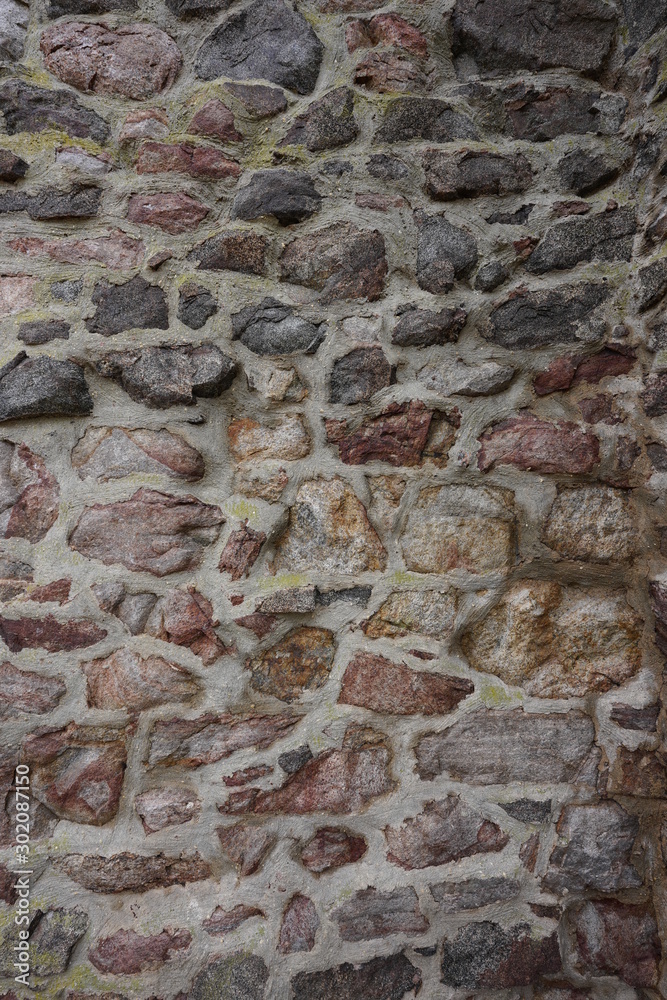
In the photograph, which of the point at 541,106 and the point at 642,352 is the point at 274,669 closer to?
the point at 642,352

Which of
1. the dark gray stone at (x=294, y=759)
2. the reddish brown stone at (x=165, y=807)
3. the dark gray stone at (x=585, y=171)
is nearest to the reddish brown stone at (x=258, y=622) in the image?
the dark gray stone at (x=294, y=759)

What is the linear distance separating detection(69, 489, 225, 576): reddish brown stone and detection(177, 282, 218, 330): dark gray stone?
0.41 meters

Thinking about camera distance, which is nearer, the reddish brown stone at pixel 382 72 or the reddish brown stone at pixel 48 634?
the reddish brown stone at pixel 48 634

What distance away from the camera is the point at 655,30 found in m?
1.35

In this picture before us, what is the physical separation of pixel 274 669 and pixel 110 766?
1.34 ft

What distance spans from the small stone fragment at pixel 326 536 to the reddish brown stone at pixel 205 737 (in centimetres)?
36

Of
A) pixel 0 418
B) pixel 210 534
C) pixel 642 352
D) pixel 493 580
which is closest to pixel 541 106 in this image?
pixel 642 352

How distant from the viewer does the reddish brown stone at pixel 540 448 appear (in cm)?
131

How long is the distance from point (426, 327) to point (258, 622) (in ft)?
2.59

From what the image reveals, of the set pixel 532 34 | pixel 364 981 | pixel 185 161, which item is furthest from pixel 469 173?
pixel 364 981

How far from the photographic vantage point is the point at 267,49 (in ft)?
4.53

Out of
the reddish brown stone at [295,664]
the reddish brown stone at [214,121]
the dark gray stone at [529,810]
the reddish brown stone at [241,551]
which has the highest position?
the reddish brown stone at [214,121]

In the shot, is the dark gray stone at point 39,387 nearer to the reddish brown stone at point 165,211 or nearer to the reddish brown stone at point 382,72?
the reddish brown stone at point 165,211

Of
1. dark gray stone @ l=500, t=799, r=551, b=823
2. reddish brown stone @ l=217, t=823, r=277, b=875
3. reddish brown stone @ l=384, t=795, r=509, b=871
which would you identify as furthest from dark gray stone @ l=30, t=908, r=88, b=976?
dark gray stone @ l=500, t=799, r=551, b=823
